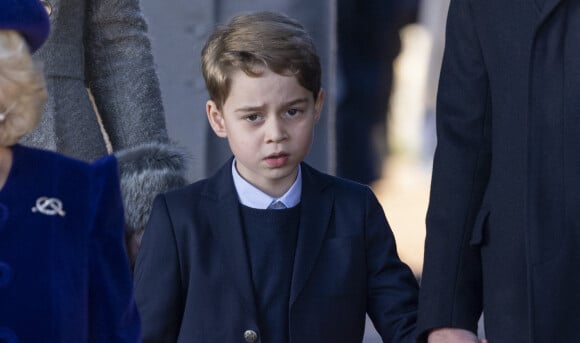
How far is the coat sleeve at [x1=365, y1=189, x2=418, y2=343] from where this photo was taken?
3.84 m

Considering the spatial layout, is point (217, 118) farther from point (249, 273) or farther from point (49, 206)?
point (49, 206)

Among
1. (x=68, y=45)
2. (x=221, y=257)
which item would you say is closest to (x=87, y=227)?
(x=221, y=257)

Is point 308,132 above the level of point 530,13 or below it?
below

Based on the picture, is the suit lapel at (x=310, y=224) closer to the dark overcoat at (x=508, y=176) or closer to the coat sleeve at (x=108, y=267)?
the dark overcoat at (x=508, y=176)

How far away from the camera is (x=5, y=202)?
2.81 meters

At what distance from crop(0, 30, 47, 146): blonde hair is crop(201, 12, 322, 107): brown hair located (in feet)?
3.75

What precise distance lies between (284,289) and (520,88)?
0.76 meters

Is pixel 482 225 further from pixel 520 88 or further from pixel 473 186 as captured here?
pixel 520 88

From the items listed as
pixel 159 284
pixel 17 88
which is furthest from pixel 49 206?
pixel 159 284

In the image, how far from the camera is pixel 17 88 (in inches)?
110

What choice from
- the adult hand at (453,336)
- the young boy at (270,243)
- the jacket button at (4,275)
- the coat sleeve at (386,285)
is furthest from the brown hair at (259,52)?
the jacket button at (4,275)

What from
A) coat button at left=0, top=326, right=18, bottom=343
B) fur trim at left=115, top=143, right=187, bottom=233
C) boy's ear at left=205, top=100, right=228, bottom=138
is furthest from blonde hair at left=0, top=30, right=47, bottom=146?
fur trim at left=115, top=143, right=187, bottom=233

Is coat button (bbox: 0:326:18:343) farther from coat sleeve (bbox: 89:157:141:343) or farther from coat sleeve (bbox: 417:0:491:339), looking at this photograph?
coat sleeve (bbox: 417:0:491:339)

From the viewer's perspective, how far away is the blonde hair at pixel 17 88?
9.11 ft
